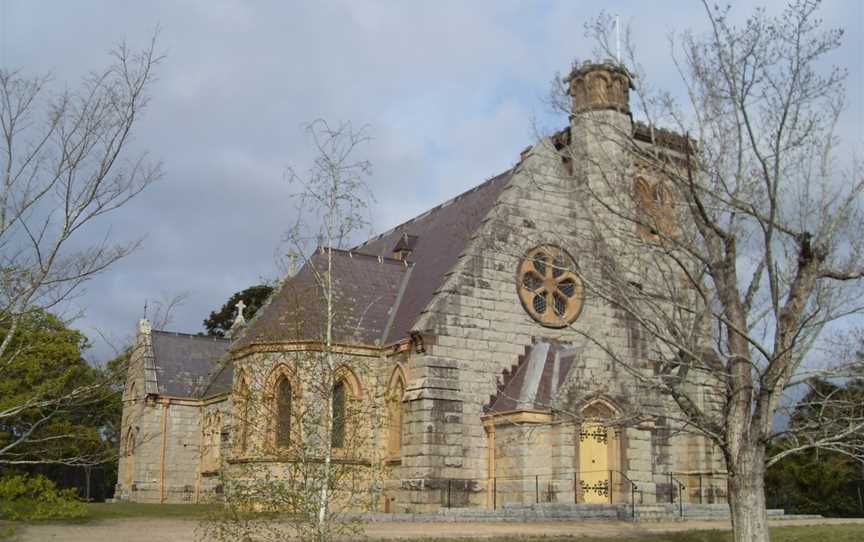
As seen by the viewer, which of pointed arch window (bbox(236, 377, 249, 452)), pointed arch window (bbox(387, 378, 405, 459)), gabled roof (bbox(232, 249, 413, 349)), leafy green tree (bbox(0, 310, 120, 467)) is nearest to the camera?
leafy green tree (bbox(0, 310, 120, 467))

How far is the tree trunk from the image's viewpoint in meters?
13.0

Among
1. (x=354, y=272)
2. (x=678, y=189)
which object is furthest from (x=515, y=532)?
(x=354, y=272)

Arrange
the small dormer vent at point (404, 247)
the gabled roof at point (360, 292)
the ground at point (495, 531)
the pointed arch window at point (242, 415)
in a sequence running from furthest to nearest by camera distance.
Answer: the small dormer vent at point (404, 247), the gabled roof at point (360, 292), the ground at point (495, 531), the pointed arch window at point (242, 415)

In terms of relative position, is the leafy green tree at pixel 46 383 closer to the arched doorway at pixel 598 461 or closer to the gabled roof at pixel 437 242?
the gabled roof at pixel 437 242

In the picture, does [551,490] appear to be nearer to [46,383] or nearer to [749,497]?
[749,497]

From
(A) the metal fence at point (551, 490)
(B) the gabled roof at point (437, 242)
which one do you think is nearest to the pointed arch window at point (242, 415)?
(A) the metal fence at point (551, 490)

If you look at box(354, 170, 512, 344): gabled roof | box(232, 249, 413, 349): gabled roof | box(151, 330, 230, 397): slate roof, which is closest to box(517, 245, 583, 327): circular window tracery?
box(354, 170, 512, 344): gabled roof

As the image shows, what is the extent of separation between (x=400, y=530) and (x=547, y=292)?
1082 cm

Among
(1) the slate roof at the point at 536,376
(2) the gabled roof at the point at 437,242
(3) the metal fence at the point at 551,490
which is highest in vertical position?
(2) the gabled roof at the point at 437,242

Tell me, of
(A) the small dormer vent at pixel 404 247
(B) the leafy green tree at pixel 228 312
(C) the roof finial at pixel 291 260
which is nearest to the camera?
(C) the roof finial at pixel 291 260

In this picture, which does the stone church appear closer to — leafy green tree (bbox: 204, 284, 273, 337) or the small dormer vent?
the small dormer vent

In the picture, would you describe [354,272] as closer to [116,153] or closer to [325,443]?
[325,443]

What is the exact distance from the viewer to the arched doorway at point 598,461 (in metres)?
22.8

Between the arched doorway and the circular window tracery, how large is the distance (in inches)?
129
